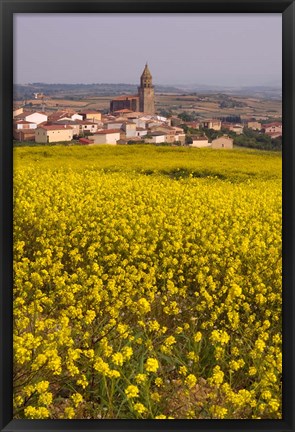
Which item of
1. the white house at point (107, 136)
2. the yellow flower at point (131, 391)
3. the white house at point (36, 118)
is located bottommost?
the yellow flower at point (131, 391)

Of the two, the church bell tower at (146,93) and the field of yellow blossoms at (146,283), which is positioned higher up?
the church bell tower at (146,93)

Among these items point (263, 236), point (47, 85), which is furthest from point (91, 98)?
point (263, 236)

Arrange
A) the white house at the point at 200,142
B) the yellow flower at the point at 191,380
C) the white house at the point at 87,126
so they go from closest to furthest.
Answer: the yellow flower at the point at 191,380
the white house at the point at 87,126
the white house at the point at 200,142

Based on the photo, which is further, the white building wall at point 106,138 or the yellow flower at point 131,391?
the white building wall at point 106,138

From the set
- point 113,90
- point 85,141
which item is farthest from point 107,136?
point 113,90

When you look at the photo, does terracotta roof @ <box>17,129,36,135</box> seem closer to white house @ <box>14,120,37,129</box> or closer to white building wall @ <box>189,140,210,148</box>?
white house @ <box>14,120,37,129</box>

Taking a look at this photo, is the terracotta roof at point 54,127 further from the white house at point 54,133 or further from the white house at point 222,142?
the white house at point 222,142

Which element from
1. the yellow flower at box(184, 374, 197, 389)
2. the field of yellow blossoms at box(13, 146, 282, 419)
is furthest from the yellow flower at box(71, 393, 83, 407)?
the yellow flower at box(184, 374, 197, 389)

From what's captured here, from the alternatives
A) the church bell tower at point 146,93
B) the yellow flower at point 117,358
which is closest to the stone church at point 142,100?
the church bell tower at point 146,93
